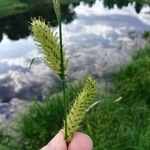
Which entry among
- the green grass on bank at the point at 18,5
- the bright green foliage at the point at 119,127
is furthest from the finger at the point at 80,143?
the green grass on bank at the point at 18,5

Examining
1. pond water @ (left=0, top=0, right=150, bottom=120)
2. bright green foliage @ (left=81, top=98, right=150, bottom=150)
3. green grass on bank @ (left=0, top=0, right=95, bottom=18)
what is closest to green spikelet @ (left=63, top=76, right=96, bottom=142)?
bright green foliage @ (left=81, top=98, right=150, bottom=150)

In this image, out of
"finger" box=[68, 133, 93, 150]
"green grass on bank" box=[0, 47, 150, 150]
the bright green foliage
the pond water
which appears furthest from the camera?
the pond water

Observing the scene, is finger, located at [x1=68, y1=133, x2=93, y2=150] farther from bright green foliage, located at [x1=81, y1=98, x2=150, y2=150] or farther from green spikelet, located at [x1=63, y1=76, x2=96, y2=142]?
bright green foliage, located at [x1=81, y1=98, x2=150, y2=150]

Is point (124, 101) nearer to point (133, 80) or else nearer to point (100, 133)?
point (133, 80)

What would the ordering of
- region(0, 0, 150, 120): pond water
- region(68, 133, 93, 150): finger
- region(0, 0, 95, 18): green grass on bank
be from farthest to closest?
1. region(0, 0, 95, 18): green grass on bank
2. region(0, 0, 150, 120): pond water
3. region(68, 133, 93, 150): finger

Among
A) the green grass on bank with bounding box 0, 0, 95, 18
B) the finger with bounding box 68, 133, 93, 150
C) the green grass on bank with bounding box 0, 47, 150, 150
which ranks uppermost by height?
the finger with bounding box 68, 133, 93, 150

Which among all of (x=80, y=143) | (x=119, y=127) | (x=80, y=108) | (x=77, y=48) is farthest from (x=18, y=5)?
(x=80, y=143)

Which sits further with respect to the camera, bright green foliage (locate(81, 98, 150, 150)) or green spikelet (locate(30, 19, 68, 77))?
bright green foliage (locate(81, 98, 150, 150))

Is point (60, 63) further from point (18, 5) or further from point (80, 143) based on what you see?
point (18, 5)
